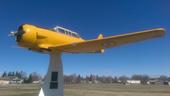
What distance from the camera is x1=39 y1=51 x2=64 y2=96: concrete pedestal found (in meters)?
11.5

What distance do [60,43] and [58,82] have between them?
5.68 feet

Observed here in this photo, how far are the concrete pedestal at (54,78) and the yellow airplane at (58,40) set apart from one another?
0.43 metres

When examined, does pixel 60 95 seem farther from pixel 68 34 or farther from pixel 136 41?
pixel 136 41

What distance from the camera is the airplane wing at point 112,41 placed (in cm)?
1012

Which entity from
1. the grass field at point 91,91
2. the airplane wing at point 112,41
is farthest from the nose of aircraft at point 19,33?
the grass field at point 91,91

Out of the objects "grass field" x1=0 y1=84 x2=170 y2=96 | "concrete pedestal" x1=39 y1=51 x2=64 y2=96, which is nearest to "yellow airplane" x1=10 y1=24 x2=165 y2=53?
"concrete pedestal" x1=39 y1=51 x2=64 y2=96

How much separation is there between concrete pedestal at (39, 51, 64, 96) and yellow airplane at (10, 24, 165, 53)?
Result: 432 mm

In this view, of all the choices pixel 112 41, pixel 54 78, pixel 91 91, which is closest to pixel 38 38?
pixel 54 78

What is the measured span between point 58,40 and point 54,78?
1685mm

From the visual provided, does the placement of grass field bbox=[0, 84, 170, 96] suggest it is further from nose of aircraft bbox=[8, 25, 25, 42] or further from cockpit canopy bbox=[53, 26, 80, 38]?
nose of aircraft bbox=[8, 25, 25, 42]

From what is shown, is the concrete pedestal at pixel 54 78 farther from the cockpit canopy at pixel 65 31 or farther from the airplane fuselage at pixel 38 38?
the cockpit canopy at pixel 65 31

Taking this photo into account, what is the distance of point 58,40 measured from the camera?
11.8 metres

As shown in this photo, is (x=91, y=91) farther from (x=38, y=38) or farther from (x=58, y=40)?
(x=38, y=38)

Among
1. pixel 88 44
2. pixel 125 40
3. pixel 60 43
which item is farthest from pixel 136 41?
pixel 60 43
